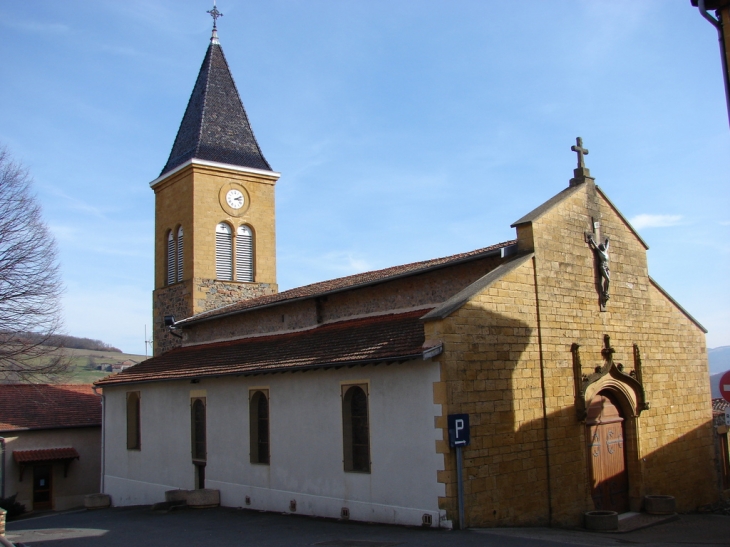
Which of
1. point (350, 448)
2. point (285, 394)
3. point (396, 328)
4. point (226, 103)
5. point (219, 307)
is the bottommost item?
point (350, 448)

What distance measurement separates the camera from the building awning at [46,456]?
24.7 metres

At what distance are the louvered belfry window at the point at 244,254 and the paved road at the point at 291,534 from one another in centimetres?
1026

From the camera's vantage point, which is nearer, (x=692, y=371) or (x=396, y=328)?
(x=396, y=328)

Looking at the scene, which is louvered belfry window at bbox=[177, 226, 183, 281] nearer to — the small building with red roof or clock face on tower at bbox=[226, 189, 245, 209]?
clock face on tower at bbox=[226, 189, 245, 209]

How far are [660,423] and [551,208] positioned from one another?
585cm

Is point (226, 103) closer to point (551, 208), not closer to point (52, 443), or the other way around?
point (52, 443)

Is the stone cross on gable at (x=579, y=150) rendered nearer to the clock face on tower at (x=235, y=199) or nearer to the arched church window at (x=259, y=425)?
the arched church window at (x=259, y=425)

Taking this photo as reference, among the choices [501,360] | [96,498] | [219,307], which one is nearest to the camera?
[501,360]

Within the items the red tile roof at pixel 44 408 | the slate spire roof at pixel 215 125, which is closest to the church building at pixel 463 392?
the red tile roof at pixel 44 408

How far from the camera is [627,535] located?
1270 cm

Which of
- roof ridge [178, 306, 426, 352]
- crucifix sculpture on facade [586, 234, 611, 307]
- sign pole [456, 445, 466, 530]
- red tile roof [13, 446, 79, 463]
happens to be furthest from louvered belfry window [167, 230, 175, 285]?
sign pole [456, 445, 466, 530]

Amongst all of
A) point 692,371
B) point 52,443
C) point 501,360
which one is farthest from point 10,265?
point 692,371

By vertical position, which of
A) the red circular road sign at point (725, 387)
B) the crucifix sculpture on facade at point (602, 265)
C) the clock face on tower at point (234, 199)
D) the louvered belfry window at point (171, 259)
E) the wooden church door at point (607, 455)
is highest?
the clock face on tower at point (234, 199)

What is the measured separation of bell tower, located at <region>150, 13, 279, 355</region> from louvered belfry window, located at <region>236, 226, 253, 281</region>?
0.12ft
